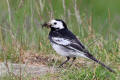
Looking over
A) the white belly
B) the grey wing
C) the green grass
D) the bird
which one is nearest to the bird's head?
the bird

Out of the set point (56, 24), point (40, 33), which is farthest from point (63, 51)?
point (40, 33)

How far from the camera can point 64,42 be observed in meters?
9.62

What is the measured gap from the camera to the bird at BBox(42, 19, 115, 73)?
930cm

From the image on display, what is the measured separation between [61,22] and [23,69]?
1.80 meters

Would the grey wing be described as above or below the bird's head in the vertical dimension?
below

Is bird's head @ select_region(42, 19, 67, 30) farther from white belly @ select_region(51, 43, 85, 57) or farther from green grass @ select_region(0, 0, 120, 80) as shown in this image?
white belly @ select_region(51, 43, 85, 57)

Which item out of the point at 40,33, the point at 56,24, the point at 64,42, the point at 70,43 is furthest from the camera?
the point at 40,33

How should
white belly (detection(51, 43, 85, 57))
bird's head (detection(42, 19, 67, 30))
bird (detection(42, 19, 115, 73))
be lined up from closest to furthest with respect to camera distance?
bird (detection(42, 19, 115, 73)) < white belly (detection(51, 43, 85, 57)) < bird's head (detection(42, 19, 67, 30))

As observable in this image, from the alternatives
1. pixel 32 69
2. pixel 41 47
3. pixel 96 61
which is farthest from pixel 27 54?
pixel 96 61

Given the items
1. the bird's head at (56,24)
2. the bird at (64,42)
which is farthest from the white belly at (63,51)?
the bird's head at (56,24)

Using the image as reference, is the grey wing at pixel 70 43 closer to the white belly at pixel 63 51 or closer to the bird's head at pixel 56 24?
the white belly at pixel 63 51

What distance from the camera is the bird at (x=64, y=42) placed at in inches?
366

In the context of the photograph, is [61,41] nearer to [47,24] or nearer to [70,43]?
[70,43]

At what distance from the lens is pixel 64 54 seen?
958cm
